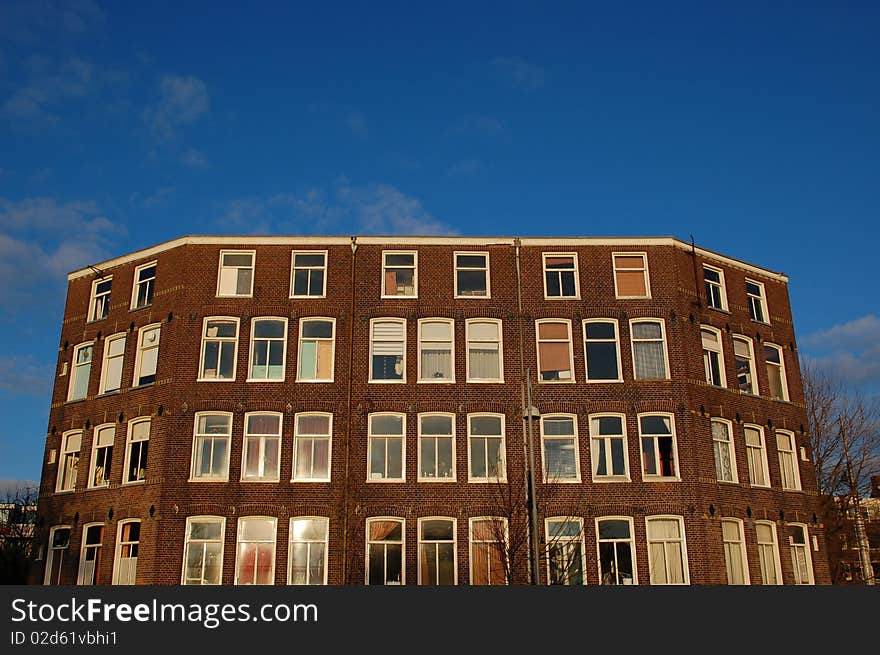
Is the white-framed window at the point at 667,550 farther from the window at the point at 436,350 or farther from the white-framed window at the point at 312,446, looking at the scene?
the white-framed window at the point at 312,446

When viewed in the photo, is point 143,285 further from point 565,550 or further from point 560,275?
point 565,550

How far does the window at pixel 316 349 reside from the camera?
31625 millimetres

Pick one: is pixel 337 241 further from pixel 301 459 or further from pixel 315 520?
pixel 315 520

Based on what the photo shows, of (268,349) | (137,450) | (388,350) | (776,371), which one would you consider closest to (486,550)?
(388,350)

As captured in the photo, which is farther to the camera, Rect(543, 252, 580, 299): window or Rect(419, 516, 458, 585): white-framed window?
Rect(543, 252, 580, 299): window

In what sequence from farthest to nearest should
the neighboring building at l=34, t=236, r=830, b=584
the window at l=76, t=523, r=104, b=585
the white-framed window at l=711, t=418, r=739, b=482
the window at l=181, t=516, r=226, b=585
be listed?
the white-framed window at l=711, t=418, r=739, b=482
the window at l=76, t=523, r=104, b=585
the neighboring building at l=34, t=236, r=830, b=584
the window at l=181, t=516, r=226, b=585

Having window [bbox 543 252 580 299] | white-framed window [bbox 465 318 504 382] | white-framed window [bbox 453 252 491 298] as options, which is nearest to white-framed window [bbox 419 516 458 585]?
white-framed window [bbox 465 318 504 382]

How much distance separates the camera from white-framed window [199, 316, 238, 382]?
31.6m

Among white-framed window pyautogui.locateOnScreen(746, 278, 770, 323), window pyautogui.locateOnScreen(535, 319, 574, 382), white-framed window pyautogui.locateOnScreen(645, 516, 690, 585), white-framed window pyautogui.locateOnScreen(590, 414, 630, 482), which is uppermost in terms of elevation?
white-framed window pyautogui.locateOnScreen(746, 278, 770, 323)

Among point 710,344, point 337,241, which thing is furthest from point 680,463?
point 337,241

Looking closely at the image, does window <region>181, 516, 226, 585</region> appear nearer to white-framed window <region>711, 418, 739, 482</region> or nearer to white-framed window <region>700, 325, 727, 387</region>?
white-framed window <region>711, 418, 739, 482</region>

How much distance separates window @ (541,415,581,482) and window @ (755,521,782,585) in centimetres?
760

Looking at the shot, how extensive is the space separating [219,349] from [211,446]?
12.5 ft

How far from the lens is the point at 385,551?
1159 inches
